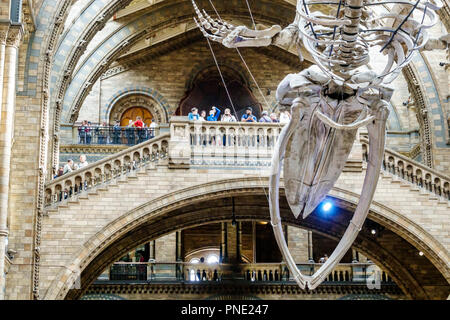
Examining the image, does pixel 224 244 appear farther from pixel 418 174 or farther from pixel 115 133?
pixel 418 174

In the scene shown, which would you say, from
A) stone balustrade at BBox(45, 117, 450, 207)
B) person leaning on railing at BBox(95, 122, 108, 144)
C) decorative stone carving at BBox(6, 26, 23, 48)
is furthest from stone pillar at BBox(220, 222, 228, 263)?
decorative stone carving at BBox(6, 26, 23, 48)

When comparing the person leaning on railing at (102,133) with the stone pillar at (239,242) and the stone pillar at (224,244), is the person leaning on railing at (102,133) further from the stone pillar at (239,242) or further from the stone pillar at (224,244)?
the stone pillar at (239,242)

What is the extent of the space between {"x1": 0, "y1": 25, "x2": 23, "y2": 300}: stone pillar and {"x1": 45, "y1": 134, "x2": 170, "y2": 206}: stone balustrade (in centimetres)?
302

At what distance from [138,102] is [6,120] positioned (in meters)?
14.4

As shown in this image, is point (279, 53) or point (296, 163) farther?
point (279, 53)

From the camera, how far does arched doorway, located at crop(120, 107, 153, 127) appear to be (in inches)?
1281

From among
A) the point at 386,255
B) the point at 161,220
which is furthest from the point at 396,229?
the point at 161,220

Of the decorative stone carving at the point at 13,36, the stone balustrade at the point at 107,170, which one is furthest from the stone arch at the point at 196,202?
the decorative stone carving at the point at 13,36

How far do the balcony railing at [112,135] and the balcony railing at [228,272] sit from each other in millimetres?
4100

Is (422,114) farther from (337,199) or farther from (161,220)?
(161,220)

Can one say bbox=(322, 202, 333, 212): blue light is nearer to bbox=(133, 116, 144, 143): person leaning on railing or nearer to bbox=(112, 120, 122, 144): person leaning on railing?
bbox=(133, 116, 144, 143): person leaning on railing

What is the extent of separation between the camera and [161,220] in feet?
81.7

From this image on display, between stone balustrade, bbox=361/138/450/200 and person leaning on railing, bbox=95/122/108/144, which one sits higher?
person leaning on railing, bbox=95/122/108/144

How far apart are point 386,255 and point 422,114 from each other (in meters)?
4.06
